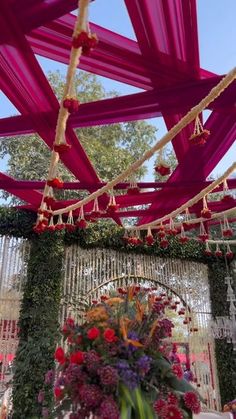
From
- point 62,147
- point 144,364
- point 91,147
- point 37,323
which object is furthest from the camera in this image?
point 91,147

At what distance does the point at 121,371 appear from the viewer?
1.29 meters

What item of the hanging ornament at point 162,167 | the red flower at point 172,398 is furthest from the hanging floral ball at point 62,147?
the red flower at point 172,398

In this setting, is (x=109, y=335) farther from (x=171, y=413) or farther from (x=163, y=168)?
(x=163, y=168)

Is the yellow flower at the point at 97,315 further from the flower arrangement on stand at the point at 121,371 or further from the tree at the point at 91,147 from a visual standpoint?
the tree at the point at 91,147

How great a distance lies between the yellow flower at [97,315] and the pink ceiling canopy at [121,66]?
5.28 ft

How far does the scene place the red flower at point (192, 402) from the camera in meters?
1.28

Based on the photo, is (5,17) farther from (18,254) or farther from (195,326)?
(195,326)

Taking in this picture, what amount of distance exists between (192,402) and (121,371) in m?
0.29

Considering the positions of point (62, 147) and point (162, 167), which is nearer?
point (62, 147)

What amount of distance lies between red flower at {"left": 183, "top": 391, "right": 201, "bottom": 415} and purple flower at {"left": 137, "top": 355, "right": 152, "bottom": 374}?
182 mm

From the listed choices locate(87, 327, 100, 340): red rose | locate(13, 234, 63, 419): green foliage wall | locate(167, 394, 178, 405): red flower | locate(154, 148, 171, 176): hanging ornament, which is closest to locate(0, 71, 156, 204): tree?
locate(13, 234, 63, 419): green foliage wall

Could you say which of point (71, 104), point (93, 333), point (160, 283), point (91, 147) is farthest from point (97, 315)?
point (91, 147)

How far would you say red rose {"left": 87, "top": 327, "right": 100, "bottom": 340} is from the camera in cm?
135

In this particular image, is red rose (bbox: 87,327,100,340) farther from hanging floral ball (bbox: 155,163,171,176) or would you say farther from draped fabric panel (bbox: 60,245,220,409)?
draped fabric panel (bbox: 60,245,220,409)
